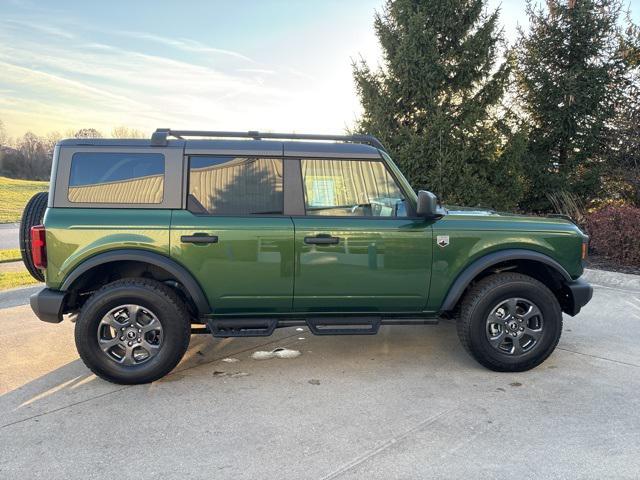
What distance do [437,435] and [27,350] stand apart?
3.74 m

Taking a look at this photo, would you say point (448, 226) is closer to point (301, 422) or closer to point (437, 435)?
point (437, 435)

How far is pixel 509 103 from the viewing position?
11.8 meters

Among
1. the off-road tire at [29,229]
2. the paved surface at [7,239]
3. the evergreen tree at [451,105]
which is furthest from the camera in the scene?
the paved surface at [7,239]

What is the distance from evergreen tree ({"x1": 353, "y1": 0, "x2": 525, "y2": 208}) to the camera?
977cm

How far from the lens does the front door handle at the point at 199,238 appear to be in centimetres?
347

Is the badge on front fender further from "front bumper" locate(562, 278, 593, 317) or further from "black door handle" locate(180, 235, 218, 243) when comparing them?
"black door handle" locate(180, 235, 218, 243)

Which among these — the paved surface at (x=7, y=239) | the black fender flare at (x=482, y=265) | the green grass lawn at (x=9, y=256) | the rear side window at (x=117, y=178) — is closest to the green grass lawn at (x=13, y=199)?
the paved surface at (x=7, y=239)

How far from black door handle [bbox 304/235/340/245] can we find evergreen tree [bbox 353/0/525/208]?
679 cm

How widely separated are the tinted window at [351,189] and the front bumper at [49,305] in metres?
2.06

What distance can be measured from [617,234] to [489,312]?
212 inches

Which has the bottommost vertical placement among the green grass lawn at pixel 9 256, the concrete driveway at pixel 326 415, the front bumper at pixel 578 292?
the concrete driveway at pixel 326 415

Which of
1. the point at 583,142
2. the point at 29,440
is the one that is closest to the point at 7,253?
the point at 29,440

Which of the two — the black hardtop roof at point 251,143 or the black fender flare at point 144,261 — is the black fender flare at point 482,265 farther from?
the black fender flare at point 144,261

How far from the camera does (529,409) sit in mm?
3143
